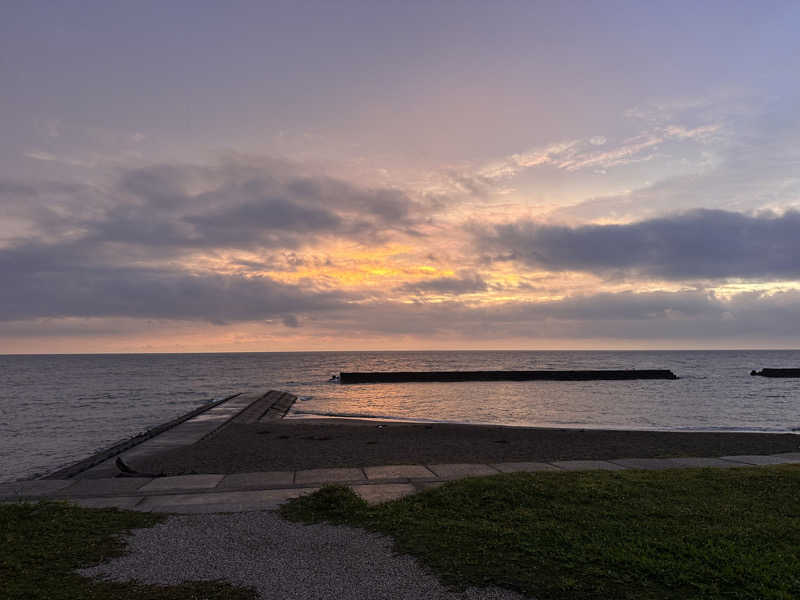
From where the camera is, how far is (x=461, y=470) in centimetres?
1173

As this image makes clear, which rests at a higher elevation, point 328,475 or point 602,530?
point 602,530

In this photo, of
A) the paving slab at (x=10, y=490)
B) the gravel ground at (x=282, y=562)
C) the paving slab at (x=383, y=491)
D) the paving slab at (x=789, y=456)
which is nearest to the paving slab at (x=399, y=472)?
the paving slab at (x=383, y=491)

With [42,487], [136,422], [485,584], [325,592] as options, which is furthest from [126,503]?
[136,422]

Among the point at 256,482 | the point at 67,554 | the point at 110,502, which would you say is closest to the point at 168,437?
the point at 256,482

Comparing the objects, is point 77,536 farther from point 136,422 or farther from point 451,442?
point 136,422

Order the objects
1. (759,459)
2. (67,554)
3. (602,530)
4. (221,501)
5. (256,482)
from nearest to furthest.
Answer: (67,554) < (602,530) < (221,501) < (256,482) < (759,459)

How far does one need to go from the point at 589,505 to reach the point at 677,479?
2.95 meters

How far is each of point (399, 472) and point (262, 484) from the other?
2960mm

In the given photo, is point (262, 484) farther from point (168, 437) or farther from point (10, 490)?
point (168, 437)

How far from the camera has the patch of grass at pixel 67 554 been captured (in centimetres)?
518

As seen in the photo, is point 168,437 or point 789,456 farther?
point 168,437

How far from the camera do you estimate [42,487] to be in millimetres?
10570

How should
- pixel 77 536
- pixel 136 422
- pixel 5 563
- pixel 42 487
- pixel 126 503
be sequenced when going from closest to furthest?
pixel 5 563 → pixel 77 536 → pixel 126 503 → pixel 42 487 → pixel 136 422

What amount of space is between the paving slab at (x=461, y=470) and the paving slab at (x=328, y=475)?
1736 millimetres
